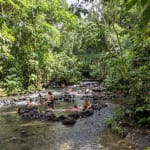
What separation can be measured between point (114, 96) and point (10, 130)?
7.83m

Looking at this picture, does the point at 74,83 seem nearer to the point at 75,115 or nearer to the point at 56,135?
the point at 75,115

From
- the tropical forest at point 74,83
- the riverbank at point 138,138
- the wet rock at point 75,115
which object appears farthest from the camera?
the wet rock at point 75,115

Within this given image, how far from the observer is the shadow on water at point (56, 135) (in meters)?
9.29

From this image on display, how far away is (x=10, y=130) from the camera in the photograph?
11.5 metres

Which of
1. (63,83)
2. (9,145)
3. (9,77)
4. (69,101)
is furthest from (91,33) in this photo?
(9,145)

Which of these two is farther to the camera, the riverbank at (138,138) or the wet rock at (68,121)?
the wet rock at (68,121)

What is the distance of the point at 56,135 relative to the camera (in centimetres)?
1073

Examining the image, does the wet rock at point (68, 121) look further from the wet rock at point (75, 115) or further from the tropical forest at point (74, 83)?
the wet rock at point (75, 115)

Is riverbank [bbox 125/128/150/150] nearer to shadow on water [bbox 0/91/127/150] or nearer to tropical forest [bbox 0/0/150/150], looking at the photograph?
tropical forest [bbox 0/0/150/150]

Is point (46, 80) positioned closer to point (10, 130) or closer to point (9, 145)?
point (10, 130)

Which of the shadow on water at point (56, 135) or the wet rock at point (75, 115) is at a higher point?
the wet rock at point (75, 115)

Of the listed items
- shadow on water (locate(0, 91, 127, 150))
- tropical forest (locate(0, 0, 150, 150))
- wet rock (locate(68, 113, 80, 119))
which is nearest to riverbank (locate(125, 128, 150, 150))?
tropical forest (locate(0, 0, 150, 150))

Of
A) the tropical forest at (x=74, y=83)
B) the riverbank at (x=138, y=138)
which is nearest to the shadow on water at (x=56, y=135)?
the tropical forest at (x=74, y=83)

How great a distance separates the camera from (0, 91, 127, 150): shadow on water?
929cm
